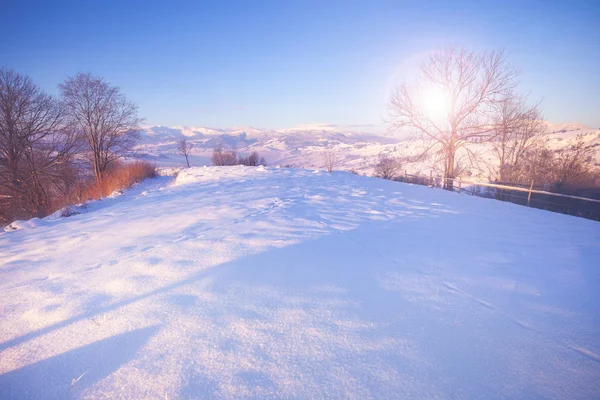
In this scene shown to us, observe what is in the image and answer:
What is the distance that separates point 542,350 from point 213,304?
9.54 ft

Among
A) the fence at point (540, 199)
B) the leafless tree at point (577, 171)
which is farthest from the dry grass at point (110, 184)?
the leafless tree at point (577, 171)

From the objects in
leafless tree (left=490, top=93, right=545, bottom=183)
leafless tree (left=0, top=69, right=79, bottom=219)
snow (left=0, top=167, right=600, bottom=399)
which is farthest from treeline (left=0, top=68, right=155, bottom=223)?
leafless tree (left=490, top=93, right=545, bottom=183)

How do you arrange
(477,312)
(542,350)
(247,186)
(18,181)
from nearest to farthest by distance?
(542,350), (477,312), (247,186), (18,181)

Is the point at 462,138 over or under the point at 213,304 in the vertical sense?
over

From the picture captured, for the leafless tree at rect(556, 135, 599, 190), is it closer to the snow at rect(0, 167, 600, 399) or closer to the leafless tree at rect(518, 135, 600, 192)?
the leafless tree at rect(518, 135, 600, 192)

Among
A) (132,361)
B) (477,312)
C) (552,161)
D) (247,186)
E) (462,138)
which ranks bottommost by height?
(132,361)

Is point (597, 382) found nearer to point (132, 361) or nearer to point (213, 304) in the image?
point (213, 304)

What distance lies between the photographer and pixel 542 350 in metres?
1.99

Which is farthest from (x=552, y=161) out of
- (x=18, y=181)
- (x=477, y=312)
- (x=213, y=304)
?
(x=18, y=181)

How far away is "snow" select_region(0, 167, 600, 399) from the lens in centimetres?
169

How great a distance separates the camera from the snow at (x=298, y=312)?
1.69 m

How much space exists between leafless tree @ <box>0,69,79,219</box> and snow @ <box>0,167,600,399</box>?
38.6 ft

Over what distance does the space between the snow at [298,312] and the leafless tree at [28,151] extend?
11.8 m

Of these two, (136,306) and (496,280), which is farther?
(496,280)
